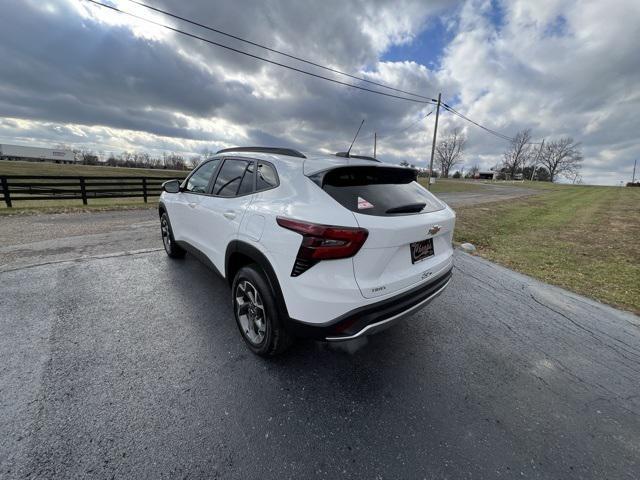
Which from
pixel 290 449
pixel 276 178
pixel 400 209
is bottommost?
pixel 290 449

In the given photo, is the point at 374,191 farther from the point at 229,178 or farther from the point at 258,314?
the point at 229,178

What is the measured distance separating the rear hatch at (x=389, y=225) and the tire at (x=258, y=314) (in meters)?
0.80

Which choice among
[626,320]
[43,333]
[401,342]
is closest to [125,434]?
[43,333]

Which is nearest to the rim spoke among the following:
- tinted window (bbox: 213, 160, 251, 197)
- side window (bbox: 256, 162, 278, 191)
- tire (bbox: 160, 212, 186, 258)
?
side window (bbox: 256, 162, 278, 191)

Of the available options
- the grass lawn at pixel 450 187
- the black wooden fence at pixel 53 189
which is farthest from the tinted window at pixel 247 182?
the grass lawn at pixel 450 187

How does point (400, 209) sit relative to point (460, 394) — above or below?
above

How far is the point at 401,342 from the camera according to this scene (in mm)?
2773

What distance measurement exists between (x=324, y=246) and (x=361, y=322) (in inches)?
24.4

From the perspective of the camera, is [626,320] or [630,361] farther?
[626,320]

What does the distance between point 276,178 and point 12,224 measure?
8684 millimetres

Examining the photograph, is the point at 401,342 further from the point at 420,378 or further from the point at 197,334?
the point at 197,334

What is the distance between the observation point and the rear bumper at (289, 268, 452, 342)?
6.43ft

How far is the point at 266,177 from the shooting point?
255 centimetres

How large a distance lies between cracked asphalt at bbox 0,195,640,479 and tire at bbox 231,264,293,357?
16 cm
